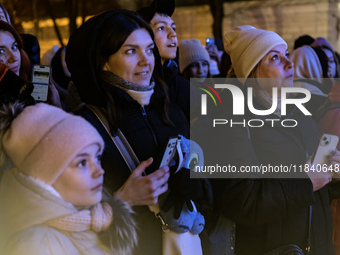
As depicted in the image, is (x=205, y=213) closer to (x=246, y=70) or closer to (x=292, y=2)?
(x=246, y=70)

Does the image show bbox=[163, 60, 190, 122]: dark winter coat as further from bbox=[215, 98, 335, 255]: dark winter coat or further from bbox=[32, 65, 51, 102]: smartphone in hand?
bbox=[32, 65, 51, 102]: smartphone in hand

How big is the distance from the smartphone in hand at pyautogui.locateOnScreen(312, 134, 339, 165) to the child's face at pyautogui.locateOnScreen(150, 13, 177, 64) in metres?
0.77

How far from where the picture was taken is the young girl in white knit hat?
4.01ft

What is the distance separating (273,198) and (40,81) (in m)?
1.01

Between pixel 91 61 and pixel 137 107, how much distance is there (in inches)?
8.8

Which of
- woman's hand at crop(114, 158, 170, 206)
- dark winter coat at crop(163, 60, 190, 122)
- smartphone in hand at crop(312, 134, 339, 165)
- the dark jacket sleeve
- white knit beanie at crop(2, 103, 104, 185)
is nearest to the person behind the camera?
white knit beanie at crop(2, 103, 104, 185)

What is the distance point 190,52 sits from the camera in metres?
3.52

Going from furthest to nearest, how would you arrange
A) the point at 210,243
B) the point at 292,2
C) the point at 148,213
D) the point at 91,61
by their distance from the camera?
1. the point at 292,2
2. the point at 210,243
3. the point at 148,213
4. the point at 91,61

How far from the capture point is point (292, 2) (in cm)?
286

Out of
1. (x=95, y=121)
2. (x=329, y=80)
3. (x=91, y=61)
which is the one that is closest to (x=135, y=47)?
(x=91, y=61)

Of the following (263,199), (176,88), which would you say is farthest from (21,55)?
(263,199)

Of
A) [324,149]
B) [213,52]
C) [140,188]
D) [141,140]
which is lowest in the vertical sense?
[213,52]

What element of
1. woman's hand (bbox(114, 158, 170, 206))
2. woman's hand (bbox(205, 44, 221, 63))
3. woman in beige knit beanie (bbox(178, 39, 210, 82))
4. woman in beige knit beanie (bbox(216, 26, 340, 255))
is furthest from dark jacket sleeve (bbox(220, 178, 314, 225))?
woman's hand (bbox(205, 44, 221, 63))

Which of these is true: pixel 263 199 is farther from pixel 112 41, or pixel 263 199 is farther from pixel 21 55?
pixel 21 55
